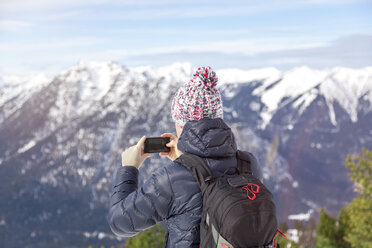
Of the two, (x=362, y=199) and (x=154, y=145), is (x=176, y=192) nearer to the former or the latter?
(x=154, y=145)

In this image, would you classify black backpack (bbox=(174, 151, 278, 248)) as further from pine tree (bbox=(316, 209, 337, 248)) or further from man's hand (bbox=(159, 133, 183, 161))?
pine tree (bbox=(316, 209, 337, 248))

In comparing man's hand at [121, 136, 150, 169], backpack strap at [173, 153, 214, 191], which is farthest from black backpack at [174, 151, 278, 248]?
man's hand at [121, 136, 150, 169]

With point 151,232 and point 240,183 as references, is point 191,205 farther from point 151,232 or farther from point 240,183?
point 151,232

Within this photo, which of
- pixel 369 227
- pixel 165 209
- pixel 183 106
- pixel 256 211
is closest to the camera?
pixel 256 211

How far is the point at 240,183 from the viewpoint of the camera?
3.39 metres

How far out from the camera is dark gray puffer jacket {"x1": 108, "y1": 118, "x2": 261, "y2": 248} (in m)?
3.45

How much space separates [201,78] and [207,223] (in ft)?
4.37

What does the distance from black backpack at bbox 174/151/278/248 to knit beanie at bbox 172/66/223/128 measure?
0.46 meters

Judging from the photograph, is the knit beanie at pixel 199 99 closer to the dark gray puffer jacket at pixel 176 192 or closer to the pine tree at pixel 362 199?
the dark gray puffer jacket at pixel 176 192

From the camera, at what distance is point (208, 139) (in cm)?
357

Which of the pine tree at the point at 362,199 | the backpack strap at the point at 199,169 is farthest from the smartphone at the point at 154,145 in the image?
the pine tree at the point at 362,199

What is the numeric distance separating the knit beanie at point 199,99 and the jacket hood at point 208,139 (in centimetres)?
12

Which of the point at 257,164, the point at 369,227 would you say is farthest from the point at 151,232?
the point at 257,164

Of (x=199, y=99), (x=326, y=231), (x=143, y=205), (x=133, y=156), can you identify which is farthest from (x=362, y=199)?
(x=143, y=205)
